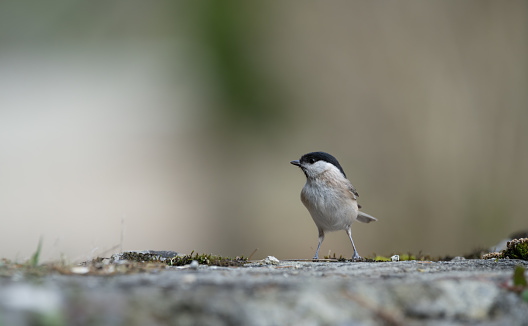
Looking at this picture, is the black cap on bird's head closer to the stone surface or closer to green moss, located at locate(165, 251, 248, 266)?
green moss, located at locate(165, 251, 248, 266)

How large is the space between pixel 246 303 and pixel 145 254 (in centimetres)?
193

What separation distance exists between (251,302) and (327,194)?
2.93 metres

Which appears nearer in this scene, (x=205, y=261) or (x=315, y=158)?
(x=205, y=261)

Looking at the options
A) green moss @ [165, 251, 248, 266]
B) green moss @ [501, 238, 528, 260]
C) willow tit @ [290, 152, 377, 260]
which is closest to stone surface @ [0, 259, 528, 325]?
green moss @ [165, 251, 248, 266]

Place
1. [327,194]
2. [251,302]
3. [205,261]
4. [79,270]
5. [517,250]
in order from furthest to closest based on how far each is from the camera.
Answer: [327,194]
[517,250]
[205,261]
[79,270]
[251,302]

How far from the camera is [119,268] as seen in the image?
198 centimetres

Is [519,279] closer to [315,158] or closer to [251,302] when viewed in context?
Result: [251,302]

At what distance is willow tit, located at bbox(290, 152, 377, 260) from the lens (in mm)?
4297

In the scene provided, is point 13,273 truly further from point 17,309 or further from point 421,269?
point 421,269

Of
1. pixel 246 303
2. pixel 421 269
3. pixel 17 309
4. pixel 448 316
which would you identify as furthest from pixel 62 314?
pixel 421 269

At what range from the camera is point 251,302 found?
4.72ft

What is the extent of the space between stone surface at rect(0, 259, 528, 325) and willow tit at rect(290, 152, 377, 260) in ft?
8.38

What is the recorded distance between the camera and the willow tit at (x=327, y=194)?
430cm

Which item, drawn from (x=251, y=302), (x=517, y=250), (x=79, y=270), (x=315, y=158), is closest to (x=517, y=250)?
(x=517, y=250)
